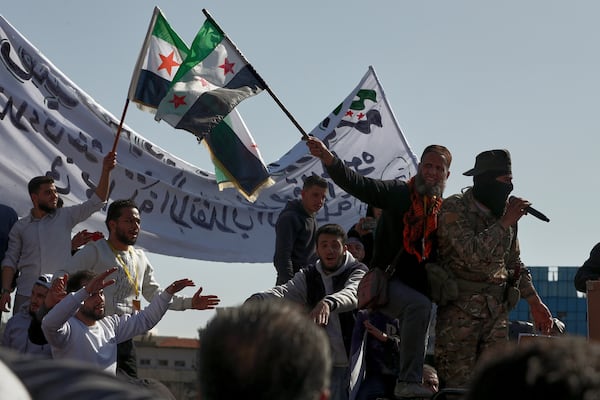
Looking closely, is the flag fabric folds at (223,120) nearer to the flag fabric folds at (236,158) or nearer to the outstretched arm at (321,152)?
the flag fabric folds at (236,158)

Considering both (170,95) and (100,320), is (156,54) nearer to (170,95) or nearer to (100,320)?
(170,95)

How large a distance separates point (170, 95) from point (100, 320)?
233 centimetres

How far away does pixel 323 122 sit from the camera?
13438mm

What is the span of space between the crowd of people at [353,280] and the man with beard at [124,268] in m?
0.01

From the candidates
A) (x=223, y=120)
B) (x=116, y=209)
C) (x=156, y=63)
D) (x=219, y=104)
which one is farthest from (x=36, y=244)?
(x=156, y=63)

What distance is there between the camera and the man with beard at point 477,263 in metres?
6.83

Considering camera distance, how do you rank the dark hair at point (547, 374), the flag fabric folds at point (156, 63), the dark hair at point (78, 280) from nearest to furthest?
the dark hair at point (547, 374) → the dark hair at point (78, 280) → the flag fabric folds at point (156, 63)

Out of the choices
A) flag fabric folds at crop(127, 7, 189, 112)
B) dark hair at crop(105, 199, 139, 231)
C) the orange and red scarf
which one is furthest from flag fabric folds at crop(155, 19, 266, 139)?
the orange and red scarf

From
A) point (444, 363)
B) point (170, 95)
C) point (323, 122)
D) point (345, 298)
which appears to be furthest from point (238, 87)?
point (323, 122)

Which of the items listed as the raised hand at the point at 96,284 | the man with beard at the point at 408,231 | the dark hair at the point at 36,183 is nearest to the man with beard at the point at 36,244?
the dark hair at the point at 36,183

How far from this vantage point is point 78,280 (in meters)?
7.60

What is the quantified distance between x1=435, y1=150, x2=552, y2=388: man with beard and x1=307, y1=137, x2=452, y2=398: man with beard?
0.12 m

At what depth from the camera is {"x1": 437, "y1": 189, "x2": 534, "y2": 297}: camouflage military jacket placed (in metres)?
6.83

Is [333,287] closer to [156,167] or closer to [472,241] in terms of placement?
[472,241]
